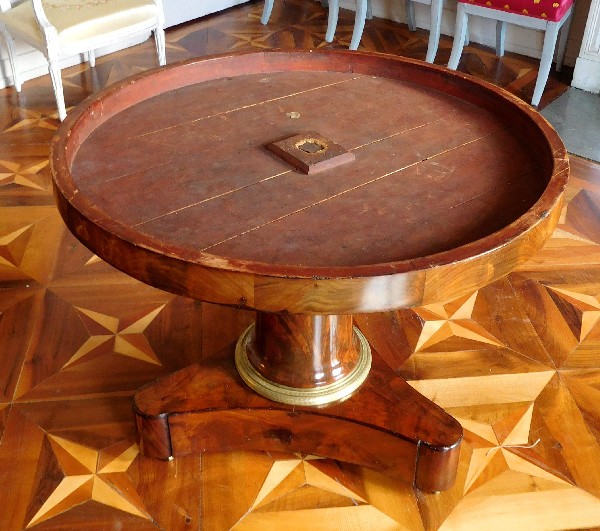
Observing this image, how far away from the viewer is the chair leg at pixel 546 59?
9.87ft

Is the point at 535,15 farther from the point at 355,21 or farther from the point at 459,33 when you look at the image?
the point at 355,21

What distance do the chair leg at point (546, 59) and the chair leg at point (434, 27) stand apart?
1.72 ft

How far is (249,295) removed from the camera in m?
1.04

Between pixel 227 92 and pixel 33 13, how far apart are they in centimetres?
164

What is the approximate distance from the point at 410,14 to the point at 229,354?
9.47ft

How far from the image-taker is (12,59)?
3143 millimetres

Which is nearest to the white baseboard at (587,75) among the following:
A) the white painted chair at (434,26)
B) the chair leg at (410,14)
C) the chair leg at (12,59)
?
the white painted chair at (434,26)

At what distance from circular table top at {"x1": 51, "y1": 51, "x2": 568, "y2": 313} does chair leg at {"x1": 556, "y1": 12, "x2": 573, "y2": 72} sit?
2.09 m

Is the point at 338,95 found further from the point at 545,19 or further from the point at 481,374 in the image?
the point at 545,19

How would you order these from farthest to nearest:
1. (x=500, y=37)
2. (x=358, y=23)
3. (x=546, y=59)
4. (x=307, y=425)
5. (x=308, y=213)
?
(x=358, y=23) < (x=500, y=37) < (x=546, y=59) < (x=307, y=425) < (x=308, y=213)

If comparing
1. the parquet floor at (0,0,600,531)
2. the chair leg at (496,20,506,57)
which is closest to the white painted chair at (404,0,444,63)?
the chair leg at (496,20,506,57)

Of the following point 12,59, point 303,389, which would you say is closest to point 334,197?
point 303,389

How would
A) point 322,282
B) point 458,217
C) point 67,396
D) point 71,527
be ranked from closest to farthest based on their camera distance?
point 322,282 → point 458,217 → point 71,527 → point 67,396

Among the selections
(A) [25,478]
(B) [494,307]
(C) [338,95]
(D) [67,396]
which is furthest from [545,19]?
(A) [25,478]
